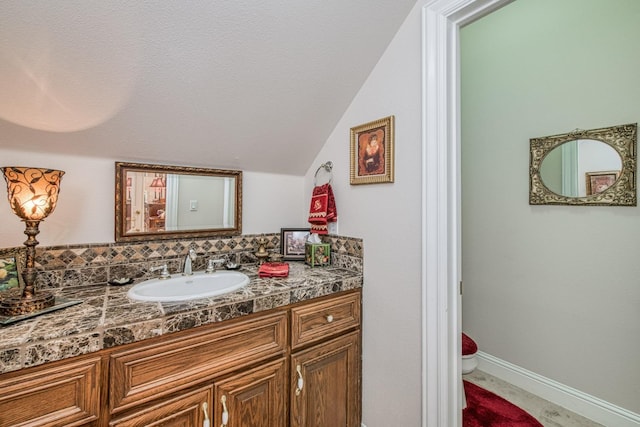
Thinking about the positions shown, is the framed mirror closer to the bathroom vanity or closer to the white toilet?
the bathroom vanity

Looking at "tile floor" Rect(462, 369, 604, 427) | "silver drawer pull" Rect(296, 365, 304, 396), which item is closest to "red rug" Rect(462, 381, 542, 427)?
"tile floor" Rect(462, 369, 604, 427)

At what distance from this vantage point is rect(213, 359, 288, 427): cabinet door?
1.07 metres

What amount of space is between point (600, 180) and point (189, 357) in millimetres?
2396

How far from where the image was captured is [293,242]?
6.23 feet

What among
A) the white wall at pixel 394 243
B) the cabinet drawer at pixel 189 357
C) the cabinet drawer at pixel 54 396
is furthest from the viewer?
the white wall at pixel 394 243

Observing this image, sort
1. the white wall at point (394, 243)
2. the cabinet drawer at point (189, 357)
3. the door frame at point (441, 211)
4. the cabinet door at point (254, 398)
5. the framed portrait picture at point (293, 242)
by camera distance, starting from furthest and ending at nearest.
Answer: the framed portrait picture at point (293, 242)
the white wall at point (394, 243)
the door frame at point (441, 211)
the cabinet door at point (254, 398)
the cabinet drawer at point (189, 357)

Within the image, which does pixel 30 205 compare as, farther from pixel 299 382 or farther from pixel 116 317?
pixel 299 382

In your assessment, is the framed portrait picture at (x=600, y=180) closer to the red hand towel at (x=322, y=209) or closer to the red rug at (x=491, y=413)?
the red rug at (x=491, y=413)

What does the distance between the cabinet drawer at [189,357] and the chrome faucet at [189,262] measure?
22.1 inches

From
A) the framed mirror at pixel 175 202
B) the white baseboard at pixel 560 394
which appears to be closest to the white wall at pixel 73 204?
the framed mirror at pixel 175 202

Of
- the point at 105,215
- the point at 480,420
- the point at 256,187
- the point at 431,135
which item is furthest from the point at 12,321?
the point at 480,420

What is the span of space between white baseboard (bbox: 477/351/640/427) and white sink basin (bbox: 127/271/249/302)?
208cm

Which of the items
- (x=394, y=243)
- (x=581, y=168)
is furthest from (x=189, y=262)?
(x=581, y=168)

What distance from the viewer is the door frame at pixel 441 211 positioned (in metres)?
1.18
